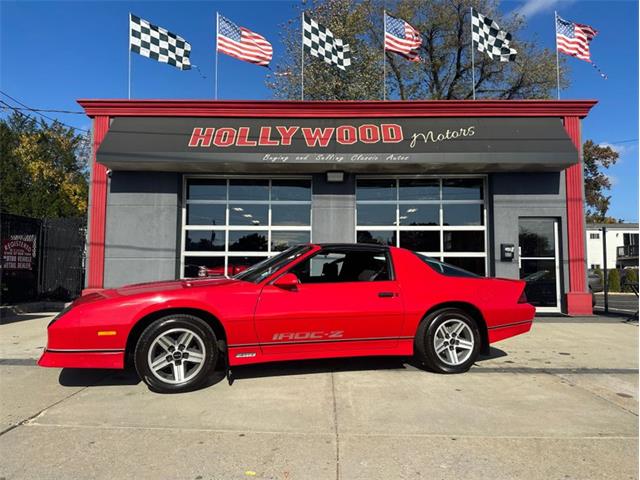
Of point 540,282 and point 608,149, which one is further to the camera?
point 608,149

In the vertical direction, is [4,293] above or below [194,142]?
below

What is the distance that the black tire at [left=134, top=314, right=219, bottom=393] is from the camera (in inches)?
175

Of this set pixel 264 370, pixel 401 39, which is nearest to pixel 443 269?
pixel 264 370

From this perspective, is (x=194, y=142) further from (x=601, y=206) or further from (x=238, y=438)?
(x=601, y=206)

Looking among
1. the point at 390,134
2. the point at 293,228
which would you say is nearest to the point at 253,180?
the point at 293,228

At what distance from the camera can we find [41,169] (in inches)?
1266

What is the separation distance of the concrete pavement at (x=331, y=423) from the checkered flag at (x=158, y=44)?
8.16m

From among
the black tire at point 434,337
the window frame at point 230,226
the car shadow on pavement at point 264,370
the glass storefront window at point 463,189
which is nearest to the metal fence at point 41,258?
the window frame at point 230,226

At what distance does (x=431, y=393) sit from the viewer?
180 inches

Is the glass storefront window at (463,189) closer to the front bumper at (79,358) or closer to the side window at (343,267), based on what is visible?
the side window at (343,267)

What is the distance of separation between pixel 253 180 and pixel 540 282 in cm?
724

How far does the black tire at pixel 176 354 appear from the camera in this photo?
14.6ft

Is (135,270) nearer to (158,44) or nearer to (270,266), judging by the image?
(158,44)

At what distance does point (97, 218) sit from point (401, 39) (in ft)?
29.9
